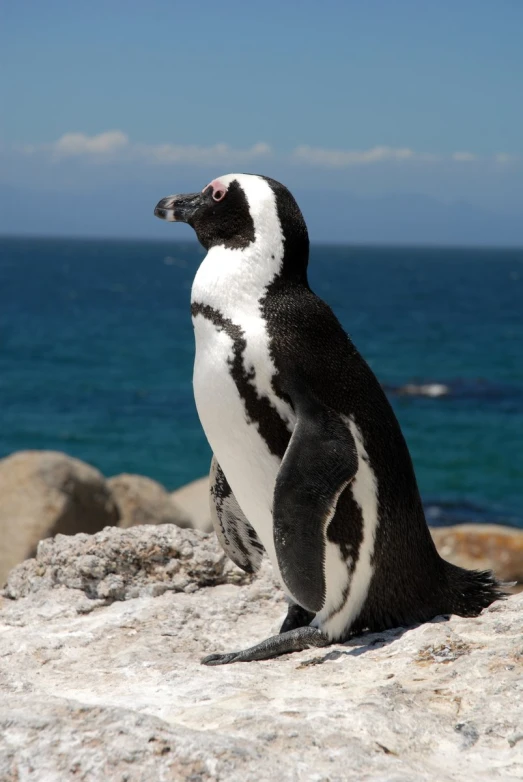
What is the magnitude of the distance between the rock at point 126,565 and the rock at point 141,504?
467 centimetres

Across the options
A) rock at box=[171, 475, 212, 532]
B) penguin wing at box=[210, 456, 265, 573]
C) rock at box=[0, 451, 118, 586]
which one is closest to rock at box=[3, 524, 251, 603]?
penguin wing at box=[210, 456, 265, 573]

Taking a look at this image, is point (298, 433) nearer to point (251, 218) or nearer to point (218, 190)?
point (251, 218)

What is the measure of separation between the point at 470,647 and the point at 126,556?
76.0 inches

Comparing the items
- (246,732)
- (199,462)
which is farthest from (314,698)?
(199,462)

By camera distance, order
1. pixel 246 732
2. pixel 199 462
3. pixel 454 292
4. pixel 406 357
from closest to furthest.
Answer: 1. pixel 246 732
2. pixel 199 462
3. pixel 406 357
4. pixel 454 292

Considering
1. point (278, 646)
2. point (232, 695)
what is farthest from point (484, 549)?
point (232, 695)

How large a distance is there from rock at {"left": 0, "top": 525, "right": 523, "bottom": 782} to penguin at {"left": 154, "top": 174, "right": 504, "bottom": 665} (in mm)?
201

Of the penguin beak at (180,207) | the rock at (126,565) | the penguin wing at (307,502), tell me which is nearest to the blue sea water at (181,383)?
the rock at (126,565)

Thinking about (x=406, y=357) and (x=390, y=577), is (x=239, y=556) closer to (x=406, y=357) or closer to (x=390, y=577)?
(x=390, y=577)

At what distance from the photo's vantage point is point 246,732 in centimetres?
258

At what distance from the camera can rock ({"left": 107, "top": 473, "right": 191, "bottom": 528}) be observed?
9.66m

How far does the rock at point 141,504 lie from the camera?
380 inches

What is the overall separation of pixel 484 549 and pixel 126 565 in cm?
605

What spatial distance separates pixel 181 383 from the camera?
3092 centimetres
